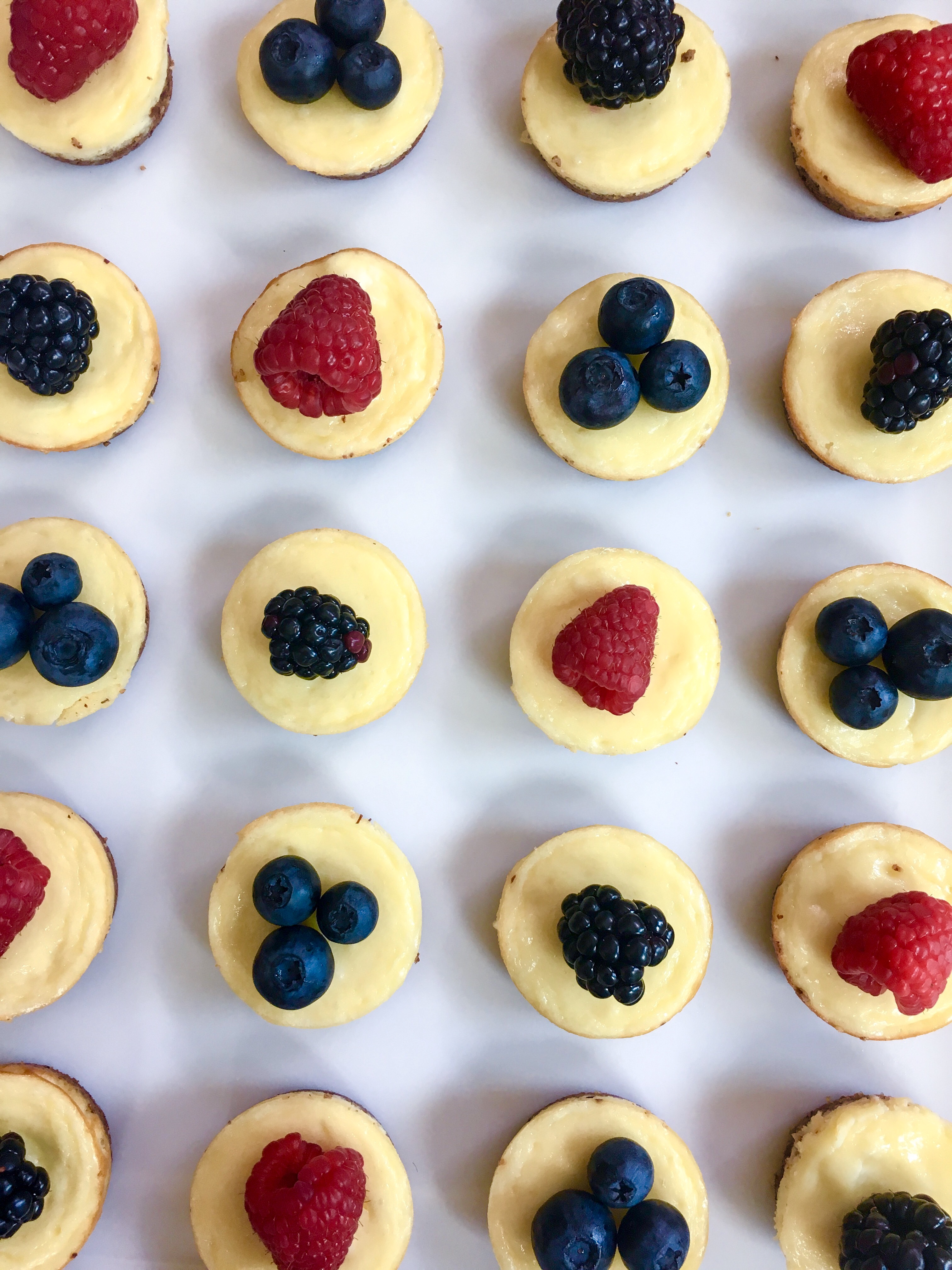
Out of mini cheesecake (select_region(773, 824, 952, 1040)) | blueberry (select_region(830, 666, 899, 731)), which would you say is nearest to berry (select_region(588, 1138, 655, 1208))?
mini cheesecake (select_region(773, 824, 952, 1040))

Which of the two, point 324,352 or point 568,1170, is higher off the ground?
point 324,352

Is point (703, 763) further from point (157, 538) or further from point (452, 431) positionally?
point (157, 538)

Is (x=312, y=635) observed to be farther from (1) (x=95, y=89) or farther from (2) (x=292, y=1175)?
(1) (x=95, y=89)

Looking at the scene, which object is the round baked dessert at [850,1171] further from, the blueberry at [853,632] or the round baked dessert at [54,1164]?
the round baked dessert at [54,1164]

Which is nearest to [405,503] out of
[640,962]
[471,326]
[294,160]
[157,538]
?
[471,326]

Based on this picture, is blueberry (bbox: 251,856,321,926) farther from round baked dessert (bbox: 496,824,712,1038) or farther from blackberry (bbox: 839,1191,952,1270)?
blackberry (bbox: 839,1191,952,1270)

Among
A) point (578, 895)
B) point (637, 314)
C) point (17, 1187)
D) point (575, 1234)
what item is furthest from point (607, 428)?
point (17, 1187)

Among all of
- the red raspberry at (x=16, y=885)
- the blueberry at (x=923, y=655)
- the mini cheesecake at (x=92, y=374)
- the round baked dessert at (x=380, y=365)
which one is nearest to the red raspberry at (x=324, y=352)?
the round baked dessert at (x=380, y=365)

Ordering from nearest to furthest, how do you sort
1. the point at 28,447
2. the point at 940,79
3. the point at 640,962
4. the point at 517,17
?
the point at 640,962
the point at 940,79
the point at 28,447
the point at 517,17
